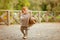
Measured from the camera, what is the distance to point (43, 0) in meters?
22.2

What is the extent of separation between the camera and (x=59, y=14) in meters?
19.3

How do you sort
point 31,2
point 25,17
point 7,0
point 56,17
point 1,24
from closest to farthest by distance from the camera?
point 25,17 < point 1,24 < point 7,0 < point 56,17 < point 31,2

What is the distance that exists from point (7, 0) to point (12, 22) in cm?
287

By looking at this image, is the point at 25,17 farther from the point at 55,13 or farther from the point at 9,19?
the point at 55,13

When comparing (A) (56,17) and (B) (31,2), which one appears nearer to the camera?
(A) (56,17)

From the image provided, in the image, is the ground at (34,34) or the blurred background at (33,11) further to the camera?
the blurred background at (33,11)

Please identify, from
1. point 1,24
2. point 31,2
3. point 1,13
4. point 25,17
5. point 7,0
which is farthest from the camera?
point 31,2

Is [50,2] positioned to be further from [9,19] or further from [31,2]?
[9,19]

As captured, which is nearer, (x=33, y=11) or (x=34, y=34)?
(x=34, y=34)

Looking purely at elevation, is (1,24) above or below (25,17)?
below

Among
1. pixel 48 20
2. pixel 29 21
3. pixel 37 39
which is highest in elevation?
pixel 29 21

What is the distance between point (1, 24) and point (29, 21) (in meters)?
7.29

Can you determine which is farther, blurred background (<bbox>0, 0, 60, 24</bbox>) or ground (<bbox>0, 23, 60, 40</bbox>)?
blurred background (<bbox>0, 0, 60, 24</bbox>)

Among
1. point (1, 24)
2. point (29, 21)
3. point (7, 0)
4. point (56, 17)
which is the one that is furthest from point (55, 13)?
point (29, 21)
